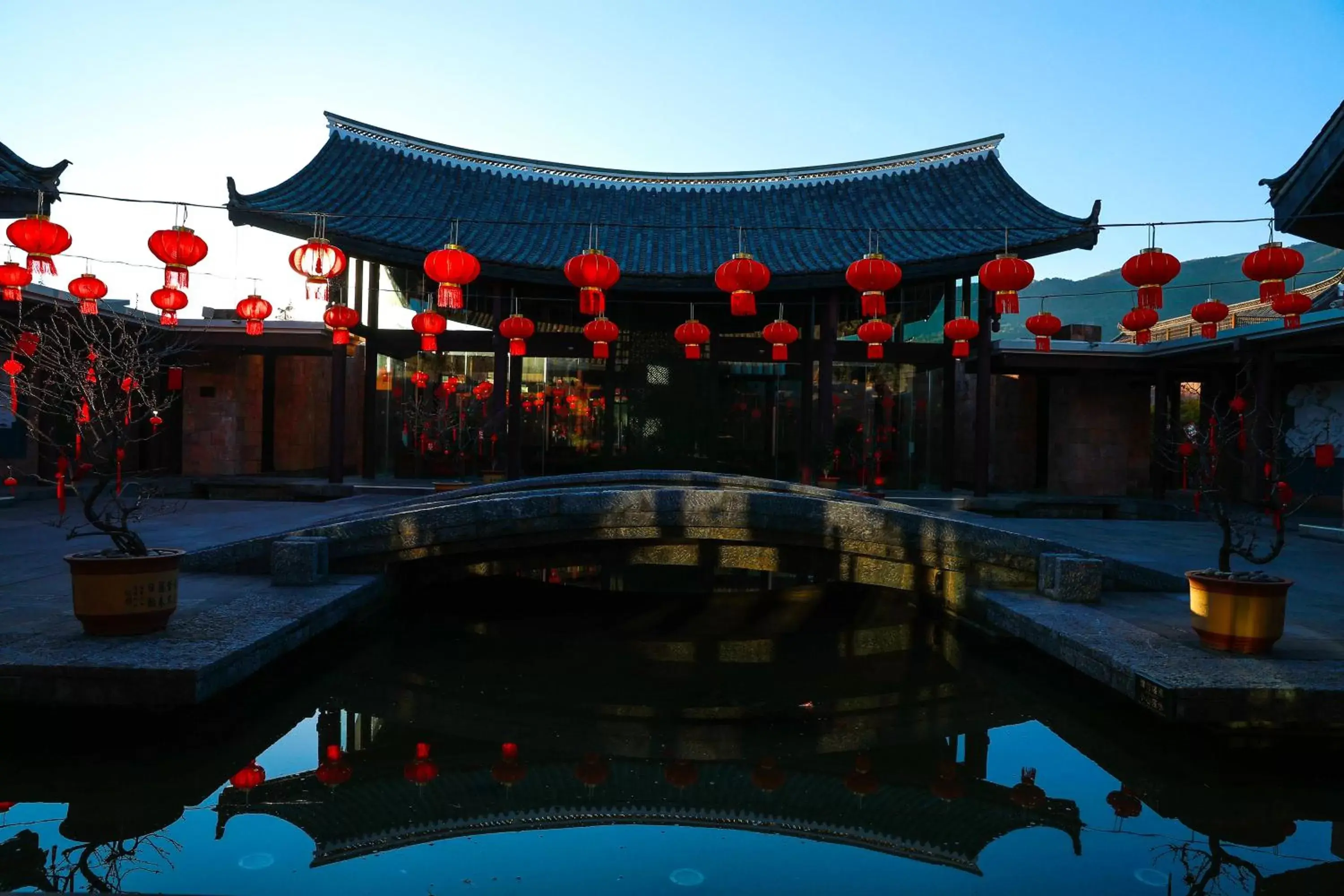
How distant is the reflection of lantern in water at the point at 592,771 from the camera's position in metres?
4.46

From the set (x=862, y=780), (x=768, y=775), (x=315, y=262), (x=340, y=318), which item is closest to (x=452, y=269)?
(x=315, y=262)

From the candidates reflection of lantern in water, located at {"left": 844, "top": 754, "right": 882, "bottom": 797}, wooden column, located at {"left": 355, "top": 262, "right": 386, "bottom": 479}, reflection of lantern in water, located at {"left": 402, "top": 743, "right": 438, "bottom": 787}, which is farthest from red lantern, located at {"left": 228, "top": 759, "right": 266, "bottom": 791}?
wooden column, located at {"left": 355, "top": 262, "right": 386, "bottom": 479}

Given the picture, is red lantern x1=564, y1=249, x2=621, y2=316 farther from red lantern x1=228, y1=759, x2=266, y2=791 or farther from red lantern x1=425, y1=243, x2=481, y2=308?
red lantern x1=228, y1=759, x2=266, y2=791

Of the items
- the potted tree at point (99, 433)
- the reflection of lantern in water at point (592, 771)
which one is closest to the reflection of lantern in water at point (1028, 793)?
the reflection of lantern in water at point (592, 771)

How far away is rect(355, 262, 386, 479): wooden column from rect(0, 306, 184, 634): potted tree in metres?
3.12

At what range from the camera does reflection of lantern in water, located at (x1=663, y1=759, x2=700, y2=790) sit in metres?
4.46

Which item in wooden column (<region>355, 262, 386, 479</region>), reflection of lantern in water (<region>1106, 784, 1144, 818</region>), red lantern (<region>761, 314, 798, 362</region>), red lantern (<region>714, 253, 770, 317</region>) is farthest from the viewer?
wooden column (<region>355, 262, 386, 479</region>)

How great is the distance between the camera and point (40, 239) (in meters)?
7.82

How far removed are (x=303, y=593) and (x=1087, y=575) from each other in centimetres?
614

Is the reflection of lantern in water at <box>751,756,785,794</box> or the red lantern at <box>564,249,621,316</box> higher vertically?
the red lantern at <box>564,249,621,316</box>

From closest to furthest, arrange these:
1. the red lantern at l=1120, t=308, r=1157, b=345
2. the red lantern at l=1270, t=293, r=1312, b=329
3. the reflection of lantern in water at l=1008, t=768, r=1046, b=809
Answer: the reflection of lantern in water at l=1008, t=768, r=1046, b=809 → the red lantern at l=1270, t=293, r=1312, b=329 → the red lantern at l=1120, t=308, r=1157, b=345

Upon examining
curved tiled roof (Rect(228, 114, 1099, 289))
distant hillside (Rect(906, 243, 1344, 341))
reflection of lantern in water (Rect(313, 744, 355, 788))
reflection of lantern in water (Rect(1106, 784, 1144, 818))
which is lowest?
reflection of lantern in water (Rect(313, 744, 355, 788))

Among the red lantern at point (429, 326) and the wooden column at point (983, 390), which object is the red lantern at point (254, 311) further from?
the wooden column at point (983, 390)

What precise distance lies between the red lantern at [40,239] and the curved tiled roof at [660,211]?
16.5 ft
